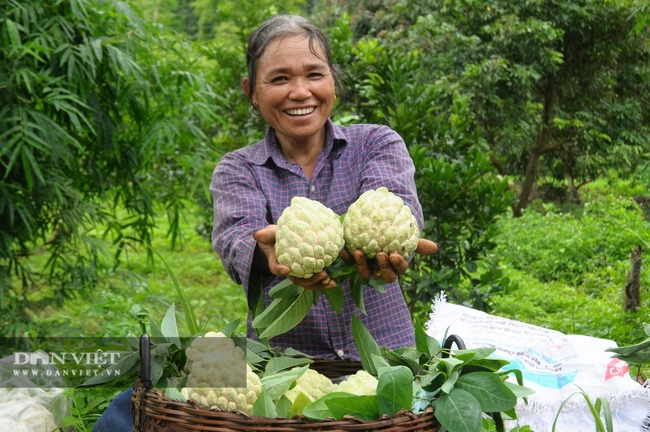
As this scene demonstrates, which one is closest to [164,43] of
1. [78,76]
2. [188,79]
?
[188,79]

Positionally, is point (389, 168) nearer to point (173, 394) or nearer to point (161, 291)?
point (173, 394)

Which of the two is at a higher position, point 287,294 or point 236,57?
Answer: point 236,57

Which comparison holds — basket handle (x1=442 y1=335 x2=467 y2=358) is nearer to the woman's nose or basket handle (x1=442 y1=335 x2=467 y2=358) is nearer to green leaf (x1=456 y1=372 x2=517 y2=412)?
green leaf (x1=456 y1=372 x2=517 y2=412)

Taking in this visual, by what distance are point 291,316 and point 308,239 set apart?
0.19 metres

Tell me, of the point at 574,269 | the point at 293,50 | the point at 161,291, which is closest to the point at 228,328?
the point at 293,50

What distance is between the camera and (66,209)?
3377 mm

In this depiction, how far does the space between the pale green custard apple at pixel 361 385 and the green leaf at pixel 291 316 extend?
152 millimetres

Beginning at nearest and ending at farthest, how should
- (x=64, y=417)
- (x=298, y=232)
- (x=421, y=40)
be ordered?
1. (x=298, y=232)
2. (x=64, y=417)
3. (x=421, y=40)

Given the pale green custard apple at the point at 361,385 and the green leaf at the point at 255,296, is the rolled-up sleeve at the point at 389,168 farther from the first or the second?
the pale green custard apple at the point at 361,385

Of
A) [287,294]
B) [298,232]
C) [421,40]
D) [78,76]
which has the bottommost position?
[287,294]

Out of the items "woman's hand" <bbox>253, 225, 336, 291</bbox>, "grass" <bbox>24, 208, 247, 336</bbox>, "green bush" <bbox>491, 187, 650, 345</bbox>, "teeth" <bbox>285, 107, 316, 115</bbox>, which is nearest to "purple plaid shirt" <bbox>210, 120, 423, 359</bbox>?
"teeth" <bbox>285, 107, 316, 115</bbox>

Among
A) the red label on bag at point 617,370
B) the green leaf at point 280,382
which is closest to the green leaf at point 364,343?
the green leaf at point 280,382

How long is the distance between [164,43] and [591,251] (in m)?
3.41

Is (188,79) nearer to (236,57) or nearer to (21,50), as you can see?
(21,50)
